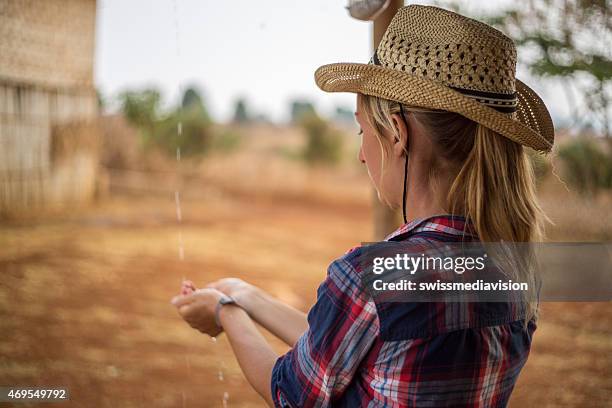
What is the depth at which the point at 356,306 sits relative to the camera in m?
0.83

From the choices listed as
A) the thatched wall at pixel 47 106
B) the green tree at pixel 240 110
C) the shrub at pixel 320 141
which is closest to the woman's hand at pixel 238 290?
the thatched wall at pixel 47 106

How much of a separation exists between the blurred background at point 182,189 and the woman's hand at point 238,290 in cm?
49

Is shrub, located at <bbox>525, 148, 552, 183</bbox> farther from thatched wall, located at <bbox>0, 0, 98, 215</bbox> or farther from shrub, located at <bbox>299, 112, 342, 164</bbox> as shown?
shrub, located at <bbox>299, 112, 342, 164</bbox>

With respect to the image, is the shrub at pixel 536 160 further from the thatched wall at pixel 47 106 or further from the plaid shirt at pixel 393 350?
the thatched wall at pixel 47 106

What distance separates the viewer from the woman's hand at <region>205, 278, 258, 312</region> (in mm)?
1277

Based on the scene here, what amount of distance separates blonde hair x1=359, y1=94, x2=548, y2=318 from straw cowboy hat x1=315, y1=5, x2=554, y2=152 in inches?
1.1

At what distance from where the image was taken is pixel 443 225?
904 mm

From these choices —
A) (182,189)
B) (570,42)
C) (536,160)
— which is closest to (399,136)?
(536,160)

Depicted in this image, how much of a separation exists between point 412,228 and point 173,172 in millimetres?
9983

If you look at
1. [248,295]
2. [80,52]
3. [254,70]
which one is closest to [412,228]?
[248,295]

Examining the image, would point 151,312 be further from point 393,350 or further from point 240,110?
point 240,110

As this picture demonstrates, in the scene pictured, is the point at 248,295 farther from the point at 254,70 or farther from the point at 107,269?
the point at 254,70

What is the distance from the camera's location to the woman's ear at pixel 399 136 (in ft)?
3.06

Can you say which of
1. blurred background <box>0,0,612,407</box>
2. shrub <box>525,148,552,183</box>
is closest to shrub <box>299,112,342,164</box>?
blurred background <box>0,0,612,407</box>
